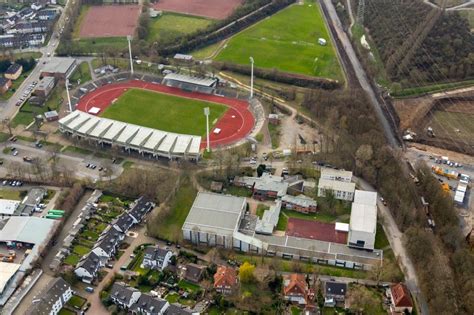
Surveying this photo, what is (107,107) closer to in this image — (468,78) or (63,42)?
(63,42)

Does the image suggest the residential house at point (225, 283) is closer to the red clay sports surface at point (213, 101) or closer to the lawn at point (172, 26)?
the red clay sports surface at point (213, 101)

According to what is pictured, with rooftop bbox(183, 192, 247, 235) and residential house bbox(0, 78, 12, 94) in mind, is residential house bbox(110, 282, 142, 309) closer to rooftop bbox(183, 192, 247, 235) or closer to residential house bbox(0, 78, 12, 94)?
rooftop bbox(183, 192, 247, 235)

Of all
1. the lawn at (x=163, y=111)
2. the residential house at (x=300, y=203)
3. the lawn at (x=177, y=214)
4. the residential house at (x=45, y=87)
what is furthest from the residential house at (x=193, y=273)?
the residential house at (x=45, y=87)

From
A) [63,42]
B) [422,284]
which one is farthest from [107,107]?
[422,284]

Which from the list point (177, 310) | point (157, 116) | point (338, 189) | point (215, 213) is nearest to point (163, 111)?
point (157, 116)

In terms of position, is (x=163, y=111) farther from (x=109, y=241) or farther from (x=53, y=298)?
(x=53, y=298)

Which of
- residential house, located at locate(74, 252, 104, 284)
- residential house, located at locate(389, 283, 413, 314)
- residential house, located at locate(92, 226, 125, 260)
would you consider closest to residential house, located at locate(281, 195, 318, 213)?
residential house, located at locate(389, 283, 413, 314)
